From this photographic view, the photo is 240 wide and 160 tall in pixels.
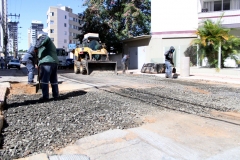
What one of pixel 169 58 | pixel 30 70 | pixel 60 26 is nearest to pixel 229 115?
pixel 30 70

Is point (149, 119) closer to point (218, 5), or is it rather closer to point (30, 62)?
point (30, 62)

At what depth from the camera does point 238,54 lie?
16.8m

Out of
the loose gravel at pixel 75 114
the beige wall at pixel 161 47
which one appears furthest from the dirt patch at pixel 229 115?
Result: the beige wall at pixel 161 47

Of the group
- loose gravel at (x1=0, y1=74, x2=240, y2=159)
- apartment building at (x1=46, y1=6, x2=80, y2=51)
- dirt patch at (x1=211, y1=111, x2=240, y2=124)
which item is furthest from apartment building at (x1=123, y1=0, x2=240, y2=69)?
apartment building at (x1=46, y1=6, x2=80, y2=51)

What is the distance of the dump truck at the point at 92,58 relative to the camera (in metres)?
16.9

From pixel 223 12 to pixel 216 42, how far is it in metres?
3.53

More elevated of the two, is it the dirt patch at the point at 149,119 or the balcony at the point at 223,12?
the balcony at the point at 223,12

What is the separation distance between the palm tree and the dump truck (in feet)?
21.3

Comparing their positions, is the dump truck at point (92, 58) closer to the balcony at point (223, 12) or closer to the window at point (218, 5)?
the balcony at point (223, 12)

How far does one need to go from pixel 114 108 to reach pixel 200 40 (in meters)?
13.5

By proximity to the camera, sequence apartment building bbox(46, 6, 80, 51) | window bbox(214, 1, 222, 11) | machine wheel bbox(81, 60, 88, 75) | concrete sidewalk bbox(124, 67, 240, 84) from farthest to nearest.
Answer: apartment building bbox(46, 6, 80, 51) < window bbox(214, 1, 222, 11) < machine wheel bbox(81, 60, 88, 75) < concrete sidewalk bbox(124, 67, 240, 84)

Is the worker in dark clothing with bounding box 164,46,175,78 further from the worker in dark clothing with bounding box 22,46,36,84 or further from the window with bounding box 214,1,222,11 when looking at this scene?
the window with bounding box 214,1,222,11

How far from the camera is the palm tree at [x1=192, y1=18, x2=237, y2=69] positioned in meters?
16.8

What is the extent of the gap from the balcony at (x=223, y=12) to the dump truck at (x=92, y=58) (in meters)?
8.62
